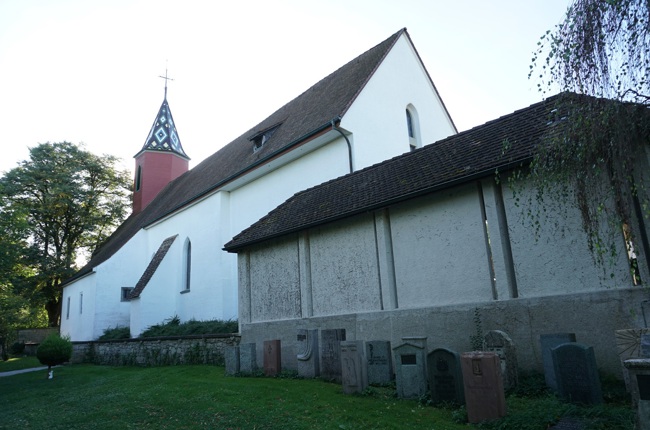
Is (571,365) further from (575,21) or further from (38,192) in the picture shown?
(38,192)

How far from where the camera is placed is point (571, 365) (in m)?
6.94

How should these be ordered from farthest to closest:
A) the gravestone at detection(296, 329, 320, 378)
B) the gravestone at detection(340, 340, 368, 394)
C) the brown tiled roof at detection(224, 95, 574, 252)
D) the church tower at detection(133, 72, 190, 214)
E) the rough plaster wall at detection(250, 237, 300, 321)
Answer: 1. the church tower at detection(133, 72, 190, 214)
2. the rough plaster wall at detection(250, 237, 300, 321)
3. the gravestone at detection(296, 329, 320, 378)
4. the brown tiled roof at detection(224, 95, 574, 252)
5. the gravestone at detection(340, 340, 368, 394)

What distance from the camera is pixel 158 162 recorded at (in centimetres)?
3662

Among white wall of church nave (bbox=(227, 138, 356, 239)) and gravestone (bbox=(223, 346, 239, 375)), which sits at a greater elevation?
white wall of church nave (bbox=(227, 138, 356, 239))

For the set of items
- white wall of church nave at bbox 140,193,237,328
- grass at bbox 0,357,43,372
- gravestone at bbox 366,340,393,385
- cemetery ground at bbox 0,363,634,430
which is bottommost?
cemetery ground at bbox 0,363,634,430

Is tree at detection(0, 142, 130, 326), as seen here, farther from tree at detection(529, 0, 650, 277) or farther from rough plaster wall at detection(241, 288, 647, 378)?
tree at detection(529, 0, 650, 277)

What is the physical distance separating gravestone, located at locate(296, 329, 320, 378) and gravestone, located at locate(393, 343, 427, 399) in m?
3.15

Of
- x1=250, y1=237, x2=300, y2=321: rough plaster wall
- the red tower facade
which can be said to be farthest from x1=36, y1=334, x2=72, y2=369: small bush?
the red tower facade

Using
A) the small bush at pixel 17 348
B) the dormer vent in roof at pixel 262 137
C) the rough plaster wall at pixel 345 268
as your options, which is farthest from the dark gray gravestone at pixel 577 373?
the small bush at pixel 17 348

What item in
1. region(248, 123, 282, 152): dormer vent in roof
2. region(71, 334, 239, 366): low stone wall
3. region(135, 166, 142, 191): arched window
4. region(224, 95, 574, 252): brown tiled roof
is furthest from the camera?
region(135, 166, 142, 191): arched window

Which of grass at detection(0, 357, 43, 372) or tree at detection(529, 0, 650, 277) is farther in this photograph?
grass at detection(0, 357, 43, 372)

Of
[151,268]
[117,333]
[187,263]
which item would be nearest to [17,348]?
[117,333]

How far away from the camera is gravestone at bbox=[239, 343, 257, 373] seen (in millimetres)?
12883

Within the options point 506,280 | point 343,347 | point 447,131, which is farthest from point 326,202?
point 447,131
